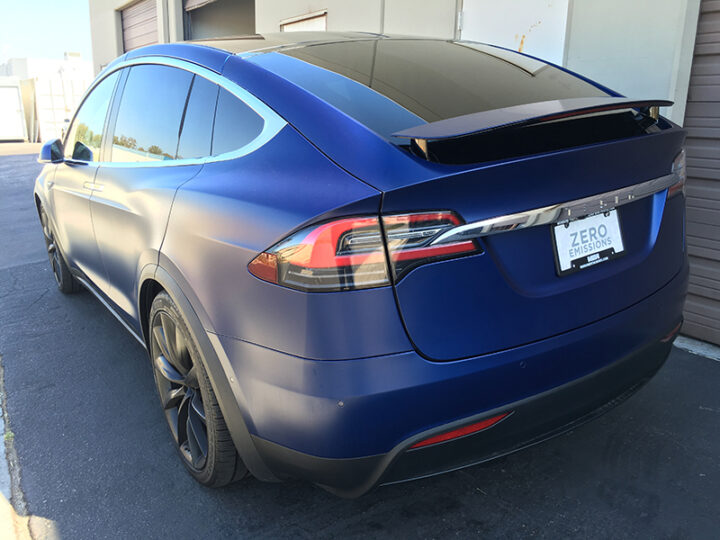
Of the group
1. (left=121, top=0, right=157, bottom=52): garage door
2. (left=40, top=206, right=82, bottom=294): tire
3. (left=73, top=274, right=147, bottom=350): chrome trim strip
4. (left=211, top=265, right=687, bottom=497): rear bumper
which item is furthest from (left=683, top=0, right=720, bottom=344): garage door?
(left=121, top=0, right=157, bottom=52): garage door

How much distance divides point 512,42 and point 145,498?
3824 millimetres

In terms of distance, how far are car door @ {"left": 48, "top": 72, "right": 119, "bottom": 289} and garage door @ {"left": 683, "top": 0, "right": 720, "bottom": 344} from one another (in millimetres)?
3171

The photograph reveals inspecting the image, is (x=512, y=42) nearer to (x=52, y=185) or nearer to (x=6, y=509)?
(x=52, y=185)

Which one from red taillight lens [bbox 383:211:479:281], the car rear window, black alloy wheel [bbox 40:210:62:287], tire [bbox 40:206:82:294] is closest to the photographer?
red taillight lens [bbox 383:211:479:281]

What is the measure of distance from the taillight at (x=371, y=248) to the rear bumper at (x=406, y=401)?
21 cm

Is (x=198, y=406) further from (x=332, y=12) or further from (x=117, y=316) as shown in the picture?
(x=332, y=12)

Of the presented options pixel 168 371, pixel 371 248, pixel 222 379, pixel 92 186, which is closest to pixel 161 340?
pixel 168 371

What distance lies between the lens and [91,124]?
340cm

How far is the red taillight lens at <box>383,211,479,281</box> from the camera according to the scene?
58.4 inches

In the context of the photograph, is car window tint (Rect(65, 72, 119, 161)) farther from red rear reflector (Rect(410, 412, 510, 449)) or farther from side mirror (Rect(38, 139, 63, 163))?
red rear reflector (Rect(410, 412, 510, 449))

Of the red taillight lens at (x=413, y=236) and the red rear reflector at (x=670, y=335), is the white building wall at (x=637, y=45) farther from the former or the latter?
the red taillight lens at (x=413, y=236)

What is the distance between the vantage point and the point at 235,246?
5.66 ft

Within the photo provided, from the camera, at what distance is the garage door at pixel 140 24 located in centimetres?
1224

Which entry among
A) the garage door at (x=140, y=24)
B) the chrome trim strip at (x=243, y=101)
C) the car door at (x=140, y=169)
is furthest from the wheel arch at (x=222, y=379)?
the garage door at (x=140, y=24)
